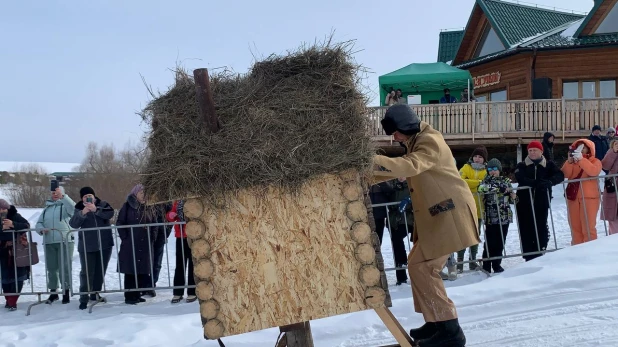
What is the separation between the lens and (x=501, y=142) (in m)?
18.7

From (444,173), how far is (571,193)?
508 centimetres

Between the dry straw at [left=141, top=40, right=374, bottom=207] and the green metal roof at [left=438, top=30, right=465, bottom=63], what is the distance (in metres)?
25.2

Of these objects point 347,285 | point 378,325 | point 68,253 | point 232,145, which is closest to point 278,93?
point 232,145

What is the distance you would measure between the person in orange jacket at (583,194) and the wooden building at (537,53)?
11.9m

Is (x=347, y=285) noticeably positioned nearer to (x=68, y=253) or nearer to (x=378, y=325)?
(x=378, y=325)

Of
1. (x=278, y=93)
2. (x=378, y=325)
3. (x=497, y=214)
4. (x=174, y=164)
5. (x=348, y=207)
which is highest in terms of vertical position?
(x=278, y=93)

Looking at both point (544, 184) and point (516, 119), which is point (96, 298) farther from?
point (516, 119)

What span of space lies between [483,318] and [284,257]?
2.79m

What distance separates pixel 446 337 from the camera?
412cm

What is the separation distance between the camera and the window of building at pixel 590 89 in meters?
20.9

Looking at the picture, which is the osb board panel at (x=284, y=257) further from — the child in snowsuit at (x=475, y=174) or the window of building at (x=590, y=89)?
the window of building at (x=590, y=89)

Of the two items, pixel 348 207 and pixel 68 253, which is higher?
pixel 348 207

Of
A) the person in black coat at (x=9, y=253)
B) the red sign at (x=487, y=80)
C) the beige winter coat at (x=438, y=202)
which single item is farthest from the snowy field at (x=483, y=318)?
the red sign at (x=487, y=80)

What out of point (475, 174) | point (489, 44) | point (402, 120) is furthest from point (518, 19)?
point (402, 120)
